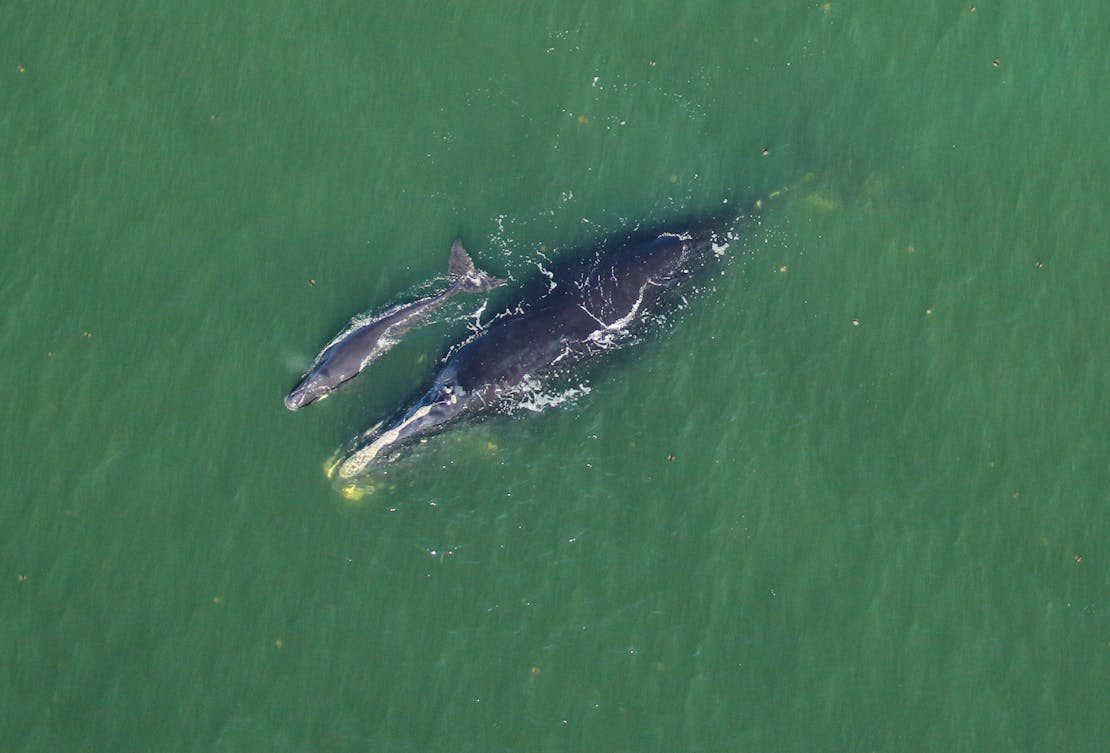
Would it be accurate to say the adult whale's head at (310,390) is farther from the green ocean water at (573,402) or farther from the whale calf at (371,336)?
the green ocean water at (573,402)

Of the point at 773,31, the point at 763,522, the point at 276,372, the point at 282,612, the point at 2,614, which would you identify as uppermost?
the point at 773,31

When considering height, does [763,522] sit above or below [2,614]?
below

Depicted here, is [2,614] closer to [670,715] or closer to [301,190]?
[301,190]

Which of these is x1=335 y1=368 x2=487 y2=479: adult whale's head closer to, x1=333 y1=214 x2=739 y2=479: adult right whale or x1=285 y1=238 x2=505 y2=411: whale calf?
x1=333 y1=214 x2=739 y2=479: adult right whale

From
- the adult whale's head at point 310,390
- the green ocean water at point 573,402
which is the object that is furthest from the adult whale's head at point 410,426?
the adult whale's head at point 310,390

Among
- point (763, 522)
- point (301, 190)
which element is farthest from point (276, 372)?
point (763, 522)

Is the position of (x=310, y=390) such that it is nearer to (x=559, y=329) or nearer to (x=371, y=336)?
(x=371, y=336)

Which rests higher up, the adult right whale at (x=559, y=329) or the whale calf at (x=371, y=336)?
the whale calf at (x=371, y=336)

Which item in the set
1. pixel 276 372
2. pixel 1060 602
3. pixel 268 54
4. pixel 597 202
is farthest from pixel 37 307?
pixel 1060 602
